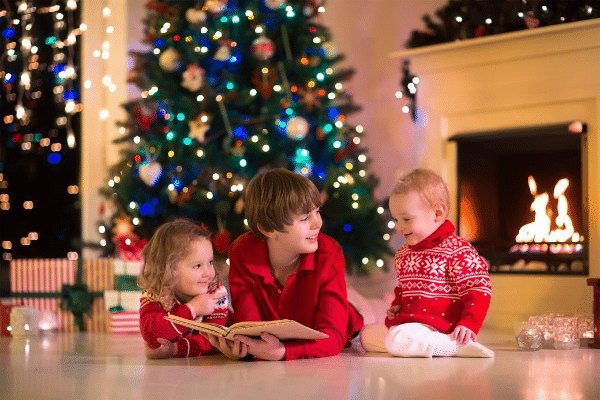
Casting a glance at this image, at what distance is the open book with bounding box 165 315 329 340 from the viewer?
2.31 m

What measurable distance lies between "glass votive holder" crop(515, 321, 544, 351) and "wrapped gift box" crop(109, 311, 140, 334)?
67.7 inches

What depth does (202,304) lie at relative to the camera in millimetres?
2643

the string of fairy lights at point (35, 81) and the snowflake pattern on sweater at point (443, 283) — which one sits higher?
the string of fairy lights at point (35, 81)

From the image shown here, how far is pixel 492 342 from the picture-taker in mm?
3172

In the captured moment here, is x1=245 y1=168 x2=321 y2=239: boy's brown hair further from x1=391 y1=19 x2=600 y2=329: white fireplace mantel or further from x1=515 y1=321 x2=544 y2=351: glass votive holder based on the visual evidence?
x1=391 y1=19 x2=600 y2=329: white fireplace mantel

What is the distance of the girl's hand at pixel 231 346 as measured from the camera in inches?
95.3

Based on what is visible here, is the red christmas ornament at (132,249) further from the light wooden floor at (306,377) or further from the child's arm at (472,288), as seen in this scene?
the child's arm at (472,288)

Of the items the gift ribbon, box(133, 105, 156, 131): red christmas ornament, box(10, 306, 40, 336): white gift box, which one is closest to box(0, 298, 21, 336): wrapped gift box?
box(10, 306, 40, 336): white gift box

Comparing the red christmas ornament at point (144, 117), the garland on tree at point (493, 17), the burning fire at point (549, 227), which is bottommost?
the burning fire at point (549, 227)

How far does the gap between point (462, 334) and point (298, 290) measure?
51 centimetres

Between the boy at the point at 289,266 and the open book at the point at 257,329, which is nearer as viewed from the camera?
the open book at the point at 257,329

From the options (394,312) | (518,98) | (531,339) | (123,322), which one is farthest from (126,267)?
(518,98)

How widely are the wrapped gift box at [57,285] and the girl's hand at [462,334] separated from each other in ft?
5.96

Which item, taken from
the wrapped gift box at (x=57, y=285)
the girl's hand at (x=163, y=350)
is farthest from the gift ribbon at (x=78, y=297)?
the girl's hand at (x=163, y=350)
